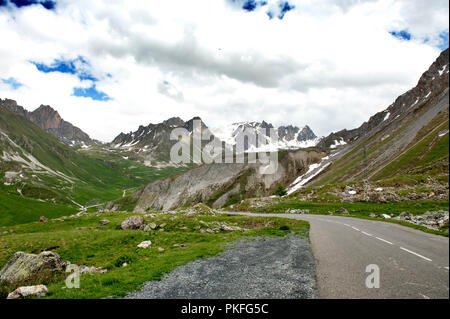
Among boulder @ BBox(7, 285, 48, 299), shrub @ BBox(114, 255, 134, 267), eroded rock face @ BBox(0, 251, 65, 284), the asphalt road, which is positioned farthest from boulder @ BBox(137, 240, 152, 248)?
the asphalt road

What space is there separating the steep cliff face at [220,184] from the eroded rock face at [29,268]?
11901 centimetres

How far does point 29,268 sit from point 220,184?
13421 cm

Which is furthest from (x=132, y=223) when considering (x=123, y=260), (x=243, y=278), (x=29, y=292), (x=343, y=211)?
(x=343, y=211)

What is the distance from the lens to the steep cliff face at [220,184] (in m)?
142

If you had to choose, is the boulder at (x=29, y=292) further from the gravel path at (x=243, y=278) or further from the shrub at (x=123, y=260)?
the shrub at (x=123, y=260)

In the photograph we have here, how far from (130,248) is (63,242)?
8.97m

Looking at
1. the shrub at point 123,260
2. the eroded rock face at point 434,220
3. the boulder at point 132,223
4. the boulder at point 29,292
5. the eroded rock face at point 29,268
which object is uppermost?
the eroded rock face at point 434,220

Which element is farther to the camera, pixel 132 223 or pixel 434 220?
pixel 132 223

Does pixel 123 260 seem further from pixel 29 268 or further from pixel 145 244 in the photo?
pixel 29 268

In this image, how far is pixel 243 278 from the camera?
13.1m

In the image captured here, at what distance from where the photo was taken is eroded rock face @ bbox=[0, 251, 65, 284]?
52.5 ft

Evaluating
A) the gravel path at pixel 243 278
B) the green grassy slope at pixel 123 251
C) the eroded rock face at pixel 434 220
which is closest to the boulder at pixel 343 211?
the eroded rock face at pixel 434 220
